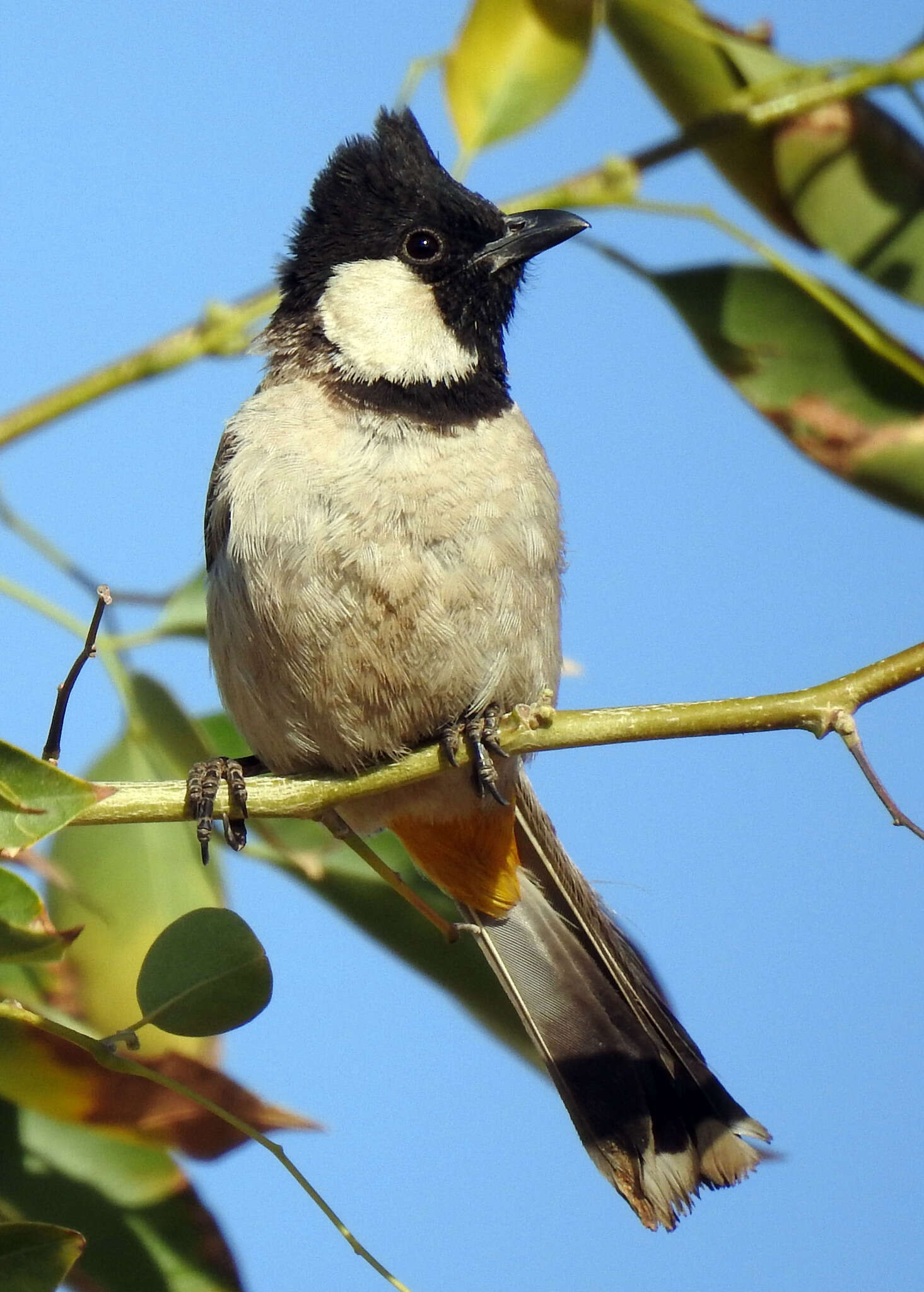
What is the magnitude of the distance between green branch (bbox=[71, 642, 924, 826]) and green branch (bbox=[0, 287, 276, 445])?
22.8 inches

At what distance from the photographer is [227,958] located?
1.56 m

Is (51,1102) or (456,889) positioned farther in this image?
(456,889)

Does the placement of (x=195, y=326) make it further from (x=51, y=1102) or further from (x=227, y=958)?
(x=51, y=1102)

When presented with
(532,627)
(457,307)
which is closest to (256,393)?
(457,307)

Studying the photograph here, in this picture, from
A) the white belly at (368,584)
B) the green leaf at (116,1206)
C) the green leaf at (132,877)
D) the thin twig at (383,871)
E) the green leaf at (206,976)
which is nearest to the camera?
the green leaf at (206,976)

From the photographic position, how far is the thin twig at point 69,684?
151 cm

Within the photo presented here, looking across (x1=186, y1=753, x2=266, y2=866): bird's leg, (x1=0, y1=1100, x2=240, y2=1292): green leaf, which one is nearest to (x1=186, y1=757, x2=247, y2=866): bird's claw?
(x1=186, y1=753, x2=266, y2=866): bird's leg

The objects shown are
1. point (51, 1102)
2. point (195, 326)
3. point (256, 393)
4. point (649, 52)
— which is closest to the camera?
point (51, 1102)

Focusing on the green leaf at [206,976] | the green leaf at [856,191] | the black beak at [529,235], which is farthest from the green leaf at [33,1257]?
the green leaf at [856,191]

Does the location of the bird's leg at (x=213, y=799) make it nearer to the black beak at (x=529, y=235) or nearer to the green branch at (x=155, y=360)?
the green branch at (x=155, y=360)

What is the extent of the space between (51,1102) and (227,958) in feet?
1.30

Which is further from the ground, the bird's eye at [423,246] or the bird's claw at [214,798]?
the bird's eye at [423,246]

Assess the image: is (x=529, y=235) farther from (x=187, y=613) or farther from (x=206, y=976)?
(x=206, y=976)

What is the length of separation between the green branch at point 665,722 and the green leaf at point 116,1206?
60cm
